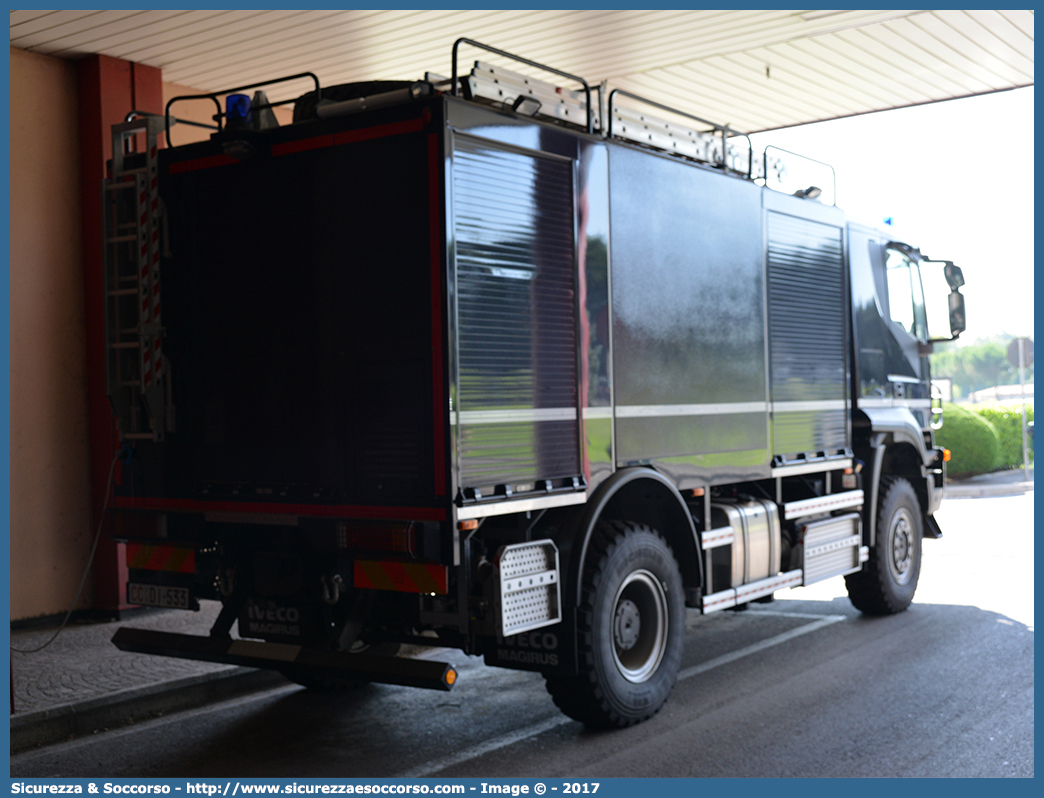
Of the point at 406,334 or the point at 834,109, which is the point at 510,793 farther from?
the point at 834,109

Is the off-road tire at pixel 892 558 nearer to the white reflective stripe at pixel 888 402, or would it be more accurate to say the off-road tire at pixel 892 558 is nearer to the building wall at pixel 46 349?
the white reflective stripe at pixel 888 402

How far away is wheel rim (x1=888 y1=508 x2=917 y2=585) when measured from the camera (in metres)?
9.61

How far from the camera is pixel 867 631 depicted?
8.83 metres

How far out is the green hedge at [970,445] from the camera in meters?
25.8

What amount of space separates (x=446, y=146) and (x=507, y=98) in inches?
28.1

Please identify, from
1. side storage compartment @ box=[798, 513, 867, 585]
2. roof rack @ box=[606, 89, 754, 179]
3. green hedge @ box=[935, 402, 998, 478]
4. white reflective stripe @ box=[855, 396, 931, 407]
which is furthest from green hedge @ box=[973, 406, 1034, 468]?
roof rack @ box=[606, 89, 754, 179]

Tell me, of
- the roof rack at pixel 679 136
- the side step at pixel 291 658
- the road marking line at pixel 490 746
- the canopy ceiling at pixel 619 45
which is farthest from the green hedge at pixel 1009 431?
the side step at pixel 291 658

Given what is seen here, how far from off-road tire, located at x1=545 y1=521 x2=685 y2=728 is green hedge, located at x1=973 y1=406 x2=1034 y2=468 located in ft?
77.9

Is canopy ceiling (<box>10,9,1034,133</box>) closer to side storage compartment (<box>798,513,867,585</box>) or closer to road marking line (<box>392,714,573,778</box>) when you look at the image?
side storage compartment (<box>798,513,867,585</box>)

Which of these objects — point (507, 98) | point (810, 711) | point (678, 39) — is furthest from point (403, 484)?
point (678, 39)

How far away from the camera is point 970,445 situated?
1015 inches

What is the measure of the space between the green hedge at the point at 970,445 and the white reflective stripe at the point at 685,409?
1954cm

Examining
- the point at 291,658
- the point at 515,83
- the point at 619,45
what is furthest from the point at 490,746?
the point at 619,45

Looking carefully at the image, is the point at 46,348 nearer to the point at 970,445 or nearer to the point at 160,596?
the point at 160,596
